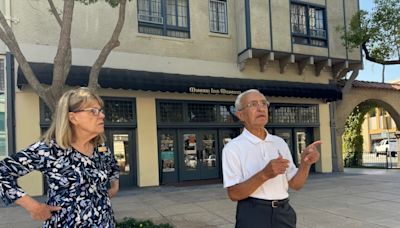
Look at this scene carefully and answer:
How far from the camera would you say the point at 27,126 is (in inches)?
401

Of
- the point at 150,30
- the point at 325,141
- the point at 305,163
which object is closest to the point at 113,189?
the point at 305,163

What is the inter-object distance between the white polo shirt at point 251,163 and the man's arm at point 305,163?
0.12 metres

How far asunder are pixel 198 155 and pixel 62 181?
430 inches

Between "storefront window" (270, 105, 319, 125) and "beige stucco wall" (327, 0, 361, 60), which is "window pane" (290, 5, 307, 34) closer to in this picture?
"beige stucco wall" (327, 0, 361, 60)

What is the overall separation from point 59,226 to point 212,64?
11.1 metres

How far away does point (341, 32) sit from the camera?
576 inches

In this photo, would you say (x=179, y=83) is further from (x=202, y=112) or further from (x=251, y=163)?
(x=251, y=163)

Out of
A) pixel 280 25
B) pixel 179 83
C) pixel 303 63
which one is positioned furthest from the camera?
pixel 303 63

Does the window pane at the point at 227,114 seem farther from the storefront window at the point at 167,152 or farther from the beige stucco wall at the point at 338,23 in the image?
the beige stucco wall at the point at 338,23

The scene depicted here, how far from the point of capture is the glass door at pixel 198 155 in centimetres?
1282

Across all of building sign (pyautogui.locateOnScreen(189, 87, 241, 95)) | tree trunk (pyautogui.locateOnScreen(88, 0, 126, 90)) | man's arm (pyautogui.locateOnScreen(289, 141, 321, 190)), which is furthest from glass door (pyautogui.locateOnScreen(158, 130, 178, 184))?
man's arm (pyautogui.locateOnScreen(289, 141, 321, 190))

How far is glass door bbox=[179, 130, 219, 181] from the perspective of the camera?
12.8 meters

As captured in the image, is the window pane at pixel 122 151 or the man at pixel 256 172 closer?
the man at pixel 256 172

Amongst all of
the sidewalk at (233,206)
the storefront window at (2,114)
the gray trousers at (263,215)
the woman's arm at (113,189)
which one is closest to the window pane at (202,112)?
the sidewalk at (233,206)
